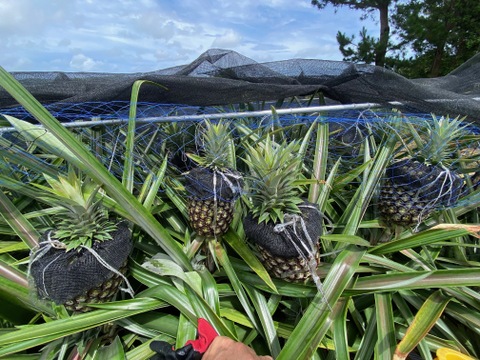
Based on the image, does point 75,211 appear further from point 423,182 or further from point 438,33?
point 438,33

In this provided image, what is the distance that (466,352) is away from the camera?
916 millimetres

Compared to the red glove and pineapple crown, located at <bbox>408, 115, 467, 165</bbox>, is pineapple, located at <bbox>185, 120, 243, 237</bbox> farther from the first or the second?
pineapple crown, located at <bbox>408, 115, 467, 165</bbox>

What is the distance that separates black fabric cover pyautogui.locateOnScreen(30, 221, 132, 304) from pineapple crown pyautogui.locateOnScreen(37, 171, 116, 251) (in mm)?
26

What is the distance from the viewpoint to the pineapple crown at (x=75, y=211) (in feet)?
2.49

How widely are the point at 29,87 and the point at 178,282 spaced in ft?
2.96

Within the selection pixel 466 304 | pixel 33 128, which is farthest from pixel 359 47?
pixel 33 128

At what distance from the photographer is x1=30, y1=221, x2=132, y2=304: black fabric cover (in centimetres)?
74

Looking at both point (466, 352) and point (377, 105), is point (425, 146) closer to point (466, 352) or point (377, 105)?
point (377, 105)

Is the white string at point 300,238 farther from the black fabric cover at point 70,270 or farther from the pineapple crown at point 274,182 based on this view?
the black fabric cover at point 70,270

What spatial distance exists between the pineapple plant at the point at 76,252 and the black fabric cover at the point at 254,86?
0.46 m

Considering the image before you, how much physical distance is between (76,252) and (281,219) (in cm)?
54

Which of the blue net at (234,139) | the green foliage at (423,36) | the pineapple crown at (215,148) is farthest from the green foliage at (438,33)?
the pineapple crown at (215,148)

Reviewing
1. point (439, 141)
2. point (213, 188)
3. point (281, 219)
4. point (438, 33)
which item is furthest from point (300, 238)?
point (438, 33)

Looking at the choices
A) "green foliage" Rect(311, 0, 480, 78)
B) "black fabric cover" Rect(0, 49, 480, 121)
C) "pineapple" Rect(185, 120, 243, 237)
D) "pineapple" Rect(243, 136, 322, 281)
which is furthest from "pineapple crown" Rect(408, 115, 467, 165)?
"green foliage" Rect(311, 0, 480, 78)
